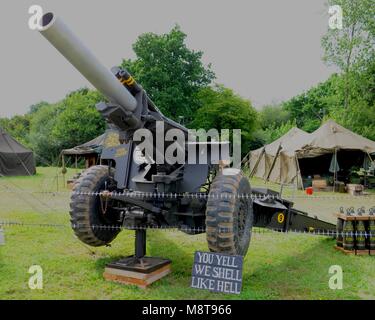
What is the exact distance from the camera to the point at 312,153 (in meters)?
19.4

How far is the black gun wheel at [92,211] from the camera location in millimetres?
6320

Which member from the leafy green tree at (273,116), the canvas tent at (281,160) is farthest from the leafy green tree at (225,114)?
the leafy green tree at (273,116)

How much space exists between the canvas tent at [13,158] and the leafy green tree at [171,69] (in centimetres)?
1141

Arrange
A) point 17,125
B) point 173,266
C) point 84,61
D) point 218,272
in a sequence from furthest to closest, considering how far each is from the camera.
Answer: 1. point 17,125
2. point 173,266
3. point 218,272
4. point 84,61

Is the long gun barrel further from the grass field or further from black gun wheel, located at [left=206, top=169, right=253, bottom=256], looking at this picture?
the grass field

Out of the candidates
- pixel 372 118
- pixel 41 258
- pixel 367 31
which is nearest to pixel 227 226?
pixel 41 258

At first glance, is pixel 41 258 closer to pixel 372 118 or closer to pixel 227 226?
pixel 227 226

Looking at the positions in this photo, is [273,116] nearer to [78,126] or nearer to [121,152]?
[78,126]

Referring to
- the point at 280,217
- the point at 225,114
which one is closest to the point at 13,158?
the point at 225,114

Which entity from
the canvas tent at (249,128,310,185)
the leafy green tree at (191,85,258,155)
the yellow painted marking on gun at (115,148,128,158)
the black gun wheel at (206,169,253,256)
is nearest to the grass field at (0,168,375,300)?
the black gun wheel at (206,169,253,256)

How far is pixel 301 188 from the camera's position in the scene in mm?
19453

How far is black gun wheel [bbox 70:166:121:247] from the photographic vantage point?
20.7 ft

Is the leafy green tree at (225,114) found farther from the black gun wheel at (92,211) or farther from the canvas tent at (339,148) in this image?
the black gun wheel at (92,211)

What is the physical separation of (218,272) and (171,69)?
32.9 metres
